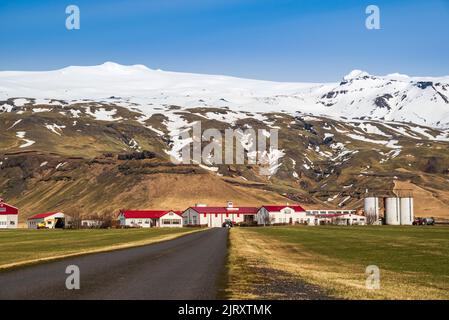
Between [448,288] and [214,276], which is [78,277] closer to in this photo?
[214,276]

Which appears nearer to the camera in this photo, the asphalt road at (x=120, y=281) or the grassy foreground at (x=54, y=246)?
the asphalt road at (x=120, y=281)

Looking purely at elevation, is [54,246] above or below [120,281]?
below

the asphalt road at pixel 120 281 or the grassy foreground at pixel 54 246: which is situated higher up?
the asphalt road at pixel 120 281

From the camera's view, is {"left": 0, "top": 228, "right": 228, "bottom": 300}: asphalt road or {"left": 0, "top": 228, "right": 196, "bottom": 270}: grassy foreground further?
{"left": 0, "top": 228, "right": 196, "bottom": 270}: grassy foreground

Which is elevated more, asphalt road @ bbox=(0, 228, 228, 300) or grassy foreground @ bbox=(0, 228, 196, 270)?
asphalt road @ bbox=(0, 228, 228, 300)

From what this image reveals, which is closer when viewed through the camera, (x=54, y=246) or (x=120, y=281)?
(x=120, y=281)

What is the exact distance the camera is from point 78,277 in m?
31.3
